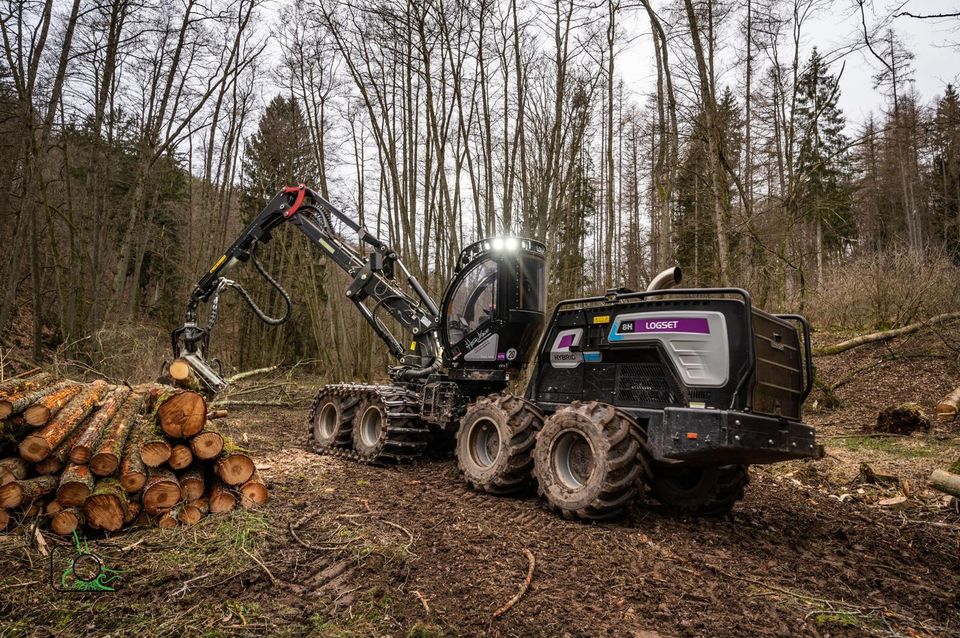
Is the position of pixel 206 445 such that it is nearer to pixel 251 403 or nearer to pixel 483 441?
pixel 483 441

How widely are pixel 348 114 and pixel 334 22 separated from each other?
4130mm

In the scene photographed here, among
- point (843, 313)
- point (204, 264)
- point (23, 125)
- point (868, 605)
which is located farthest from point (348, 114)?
point (868, 605)

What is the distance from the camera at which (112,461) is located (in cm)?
395

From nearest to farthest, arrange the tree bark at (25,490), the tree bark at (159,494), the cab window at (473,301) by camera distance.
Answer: the tree bark at (25,490) < the tree bark at (159,494) < the cab window at (473,301)

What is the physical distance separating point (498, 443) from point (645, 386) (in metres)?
1.49

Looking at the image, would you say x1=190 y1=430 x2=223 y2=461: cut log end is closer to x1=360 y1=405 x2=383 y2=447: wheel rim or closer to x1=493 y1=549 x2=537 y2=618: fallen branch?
x1=493 y1=549 x2=537 y2=618: fallen branch

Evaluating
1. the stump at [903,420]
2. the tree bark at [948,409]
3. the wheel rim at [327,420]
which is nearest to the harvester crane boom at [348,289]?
the wheel rim at [327,420]

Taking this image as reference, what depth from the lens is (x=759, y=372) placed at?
4.15 meters

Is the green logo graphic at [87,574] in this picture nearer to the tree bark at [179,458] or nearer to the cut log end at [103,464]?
the cut log end at [103,464]

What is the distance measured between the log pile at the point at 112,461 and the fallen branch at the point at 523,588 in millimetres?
2284

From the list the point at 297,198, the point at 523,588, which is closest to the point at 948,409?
the point at 523,588

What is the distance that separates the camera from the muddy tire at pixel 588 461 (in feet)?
13.9

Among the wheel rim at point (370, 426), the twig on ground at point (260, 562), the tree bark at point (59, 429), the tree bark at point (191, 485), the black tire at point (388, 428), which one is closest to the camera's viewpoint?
the twig on ground at point (260, 562)

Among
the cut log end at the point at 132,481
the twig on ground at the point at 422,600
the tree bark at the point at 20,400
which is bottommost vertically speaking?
the twig on ground at the point at 422,600
